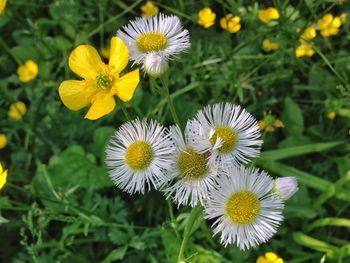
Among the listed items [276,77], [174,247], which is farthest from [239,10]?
[174,247]

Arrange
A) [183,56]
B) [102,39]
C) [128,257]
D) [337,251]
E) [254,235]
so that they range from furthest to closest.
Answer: [102,39] < [183,56] < [128,257] < [337,251] < [254,235]

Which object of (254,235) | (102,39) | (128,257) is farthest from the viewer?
(102,39)

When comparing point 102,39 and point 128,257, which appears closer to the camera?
point 128,257

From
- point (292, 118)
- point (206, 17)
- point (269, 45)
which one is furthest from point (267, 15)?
point (292, 118)

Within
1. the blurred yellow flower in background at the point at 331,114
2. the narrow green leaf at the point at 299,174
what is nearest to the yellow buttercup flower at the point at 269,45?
the blurred yellow flower in background at the point at 331,114

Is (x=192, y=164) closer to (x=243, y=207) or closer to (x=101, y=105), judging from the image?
(x=243, y=207)

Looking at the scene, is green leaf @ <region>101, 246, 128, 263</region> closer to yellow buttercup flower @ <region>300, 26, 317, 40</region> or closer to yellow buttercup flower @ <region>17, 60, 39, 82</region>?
yellow buttercup flower @ <region>17, 60, 39, 82</region>

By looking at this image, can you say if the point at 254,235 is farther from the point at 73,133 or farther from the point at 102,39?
the point at 102,39

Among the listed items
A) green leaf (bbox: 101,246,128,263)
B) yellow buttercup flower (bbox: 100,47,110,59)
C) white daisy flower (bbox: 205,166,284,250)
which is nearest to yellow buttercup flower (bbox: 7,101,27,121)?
yellow buttercup flower (bbox: 100,47,110,59)
